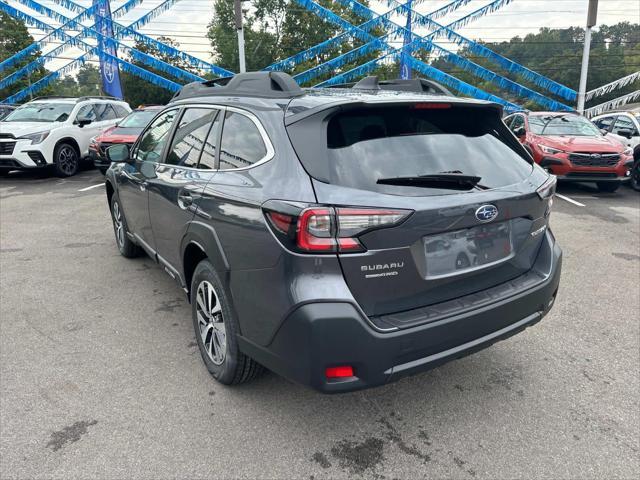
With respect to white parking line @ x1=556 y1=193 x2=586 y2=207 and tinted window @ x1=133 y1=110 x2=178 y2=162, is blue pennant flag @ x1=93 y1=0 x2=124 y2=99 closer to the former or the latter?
white parking line @ x1=556 y1=193 x2=586 y2=207

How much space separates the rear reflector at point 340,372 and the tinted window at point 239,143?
1.11 m

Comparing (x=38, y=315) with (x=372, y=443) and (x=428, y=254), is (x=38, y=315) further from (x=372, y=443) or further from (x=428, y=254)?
(x=428, y=254)

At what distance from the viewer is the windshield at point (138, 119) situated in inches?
456

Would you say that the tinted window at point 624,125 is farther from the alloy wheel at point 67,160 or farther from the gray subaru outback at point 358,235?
the alloy wheel at point 67,160

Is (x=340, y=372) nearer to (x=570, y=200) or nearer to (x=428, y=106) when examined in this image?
(x=428, y=106)

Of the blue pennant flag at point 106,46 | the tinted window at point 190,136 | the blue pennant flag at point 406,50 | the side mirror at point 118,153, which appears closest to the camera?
the tinted window at point 190,136

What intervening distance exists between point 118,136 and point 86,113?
2.41 m

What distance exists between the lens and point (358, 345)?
6.75ft

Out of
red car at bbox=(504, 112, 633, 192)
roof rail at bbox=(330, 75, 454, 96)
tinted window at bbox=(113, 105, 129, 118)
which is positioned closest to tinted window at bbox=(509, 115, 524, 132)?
red car at bbox=(504, 112, 633, 192)

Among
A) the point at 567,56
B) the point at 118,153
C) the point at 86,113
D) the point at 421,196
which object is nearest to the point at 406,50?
the point at 86,113

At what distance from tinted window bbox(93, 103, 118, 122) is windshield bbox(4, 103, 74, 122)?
0.72 metres

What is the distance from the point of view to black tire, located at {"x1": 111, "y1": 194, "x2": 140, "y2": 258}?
5.15 m

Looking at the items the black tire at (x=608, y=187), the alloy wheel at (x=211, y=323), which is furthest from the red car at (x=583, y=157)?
the alloy wheel at (x=211, y=323)

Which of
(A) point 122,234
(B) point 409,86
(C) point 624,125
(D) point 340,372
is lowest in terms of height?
(A) point 122,234
